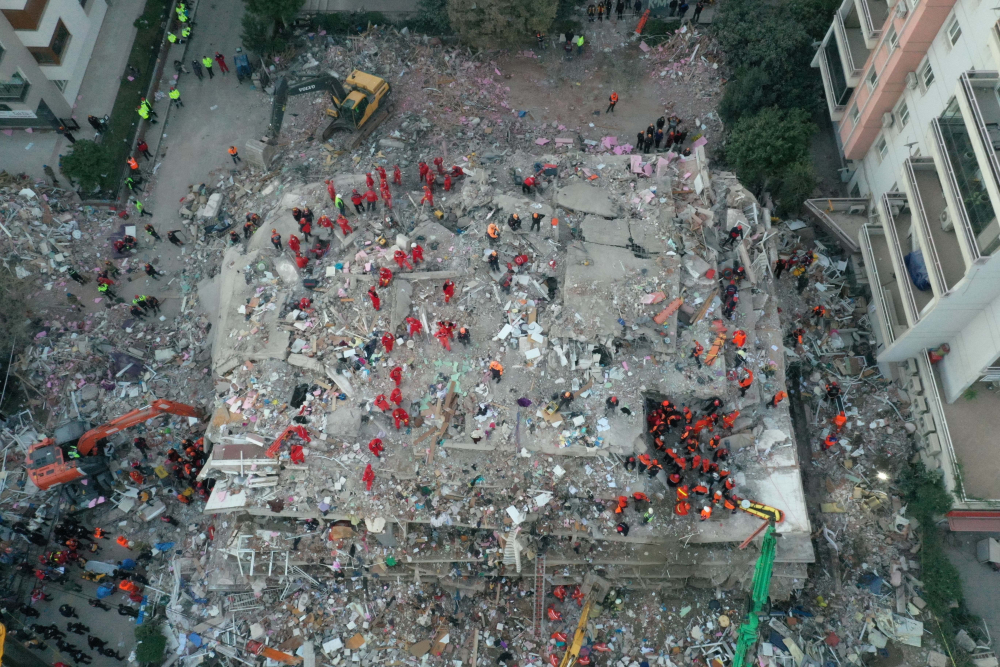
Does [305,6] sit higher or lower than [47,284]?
higher

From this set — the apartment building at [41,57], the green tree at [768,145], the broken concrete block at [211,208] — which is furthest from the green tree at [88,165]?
the green tree at [768,145]

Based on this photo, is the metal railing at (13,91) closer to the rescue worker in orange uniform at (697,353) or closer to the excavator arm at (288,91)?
the excavator arm at (288,91)

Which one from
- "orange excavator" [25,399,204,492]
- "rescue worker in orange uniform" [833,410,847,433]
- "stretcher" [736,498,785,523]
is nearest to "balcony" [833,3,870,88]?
"rescue worker in orange uniform" [833,410,847,433]

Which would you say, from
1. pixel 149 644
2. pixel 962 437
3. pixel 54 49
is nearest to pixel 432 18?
pixel 54 49

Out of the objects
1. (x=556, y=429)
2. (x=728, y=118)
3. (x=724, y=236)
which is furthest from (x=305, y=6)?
(x=556, y=429)

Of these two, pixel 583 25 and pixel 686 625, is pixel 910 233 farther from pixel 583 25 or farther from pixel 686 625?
pixel 583 25

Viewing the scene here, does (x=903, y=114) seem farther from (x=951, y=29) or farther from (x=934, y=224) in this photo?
(x=934, y=224)
